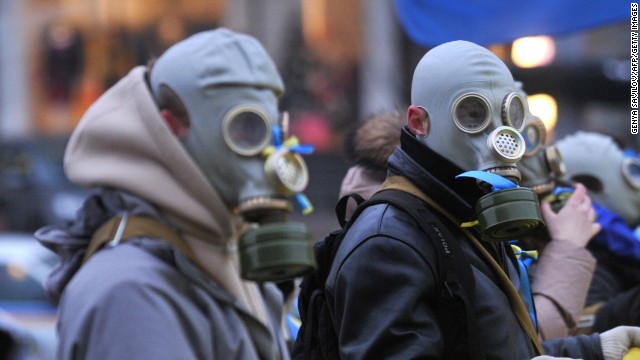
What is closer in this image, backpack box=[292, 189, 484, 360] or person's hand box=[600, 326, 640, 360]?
backpack box=[292, 189, 484, 360]

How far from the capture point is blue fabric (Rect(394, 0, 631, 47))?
4906 mm

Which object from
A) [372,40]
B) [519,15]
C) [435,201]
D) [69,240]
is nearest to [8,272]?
[519,15]

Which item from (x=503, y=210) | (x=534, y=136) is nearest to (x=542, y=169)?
(x=534, y=136)

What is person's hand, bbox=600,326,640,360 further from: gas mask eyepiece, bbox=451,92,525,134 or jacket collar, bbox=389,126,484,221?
gas mask eyepiece, bbox=451,92,525,134

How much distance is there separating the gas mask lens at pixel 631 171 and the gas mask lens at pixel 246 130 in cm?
194

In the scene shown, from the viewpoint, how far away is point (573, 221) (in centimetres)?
371

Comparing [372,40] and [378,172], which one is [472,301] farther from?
[372,40]

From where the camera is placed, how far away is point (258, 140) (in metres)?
3.03

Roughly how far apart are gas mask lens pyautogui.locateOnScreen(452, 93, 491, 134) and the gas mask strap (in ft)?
0.65

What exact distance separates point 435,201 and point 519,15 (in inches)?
95.3

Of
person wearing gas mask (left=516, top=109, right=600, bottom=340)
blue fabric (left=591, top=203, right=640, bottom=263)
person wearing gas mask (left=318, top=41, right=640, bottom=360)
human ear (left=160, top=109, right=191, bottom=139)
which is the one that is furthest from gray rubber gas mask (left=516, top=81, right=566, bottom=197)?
human ear (left=160, top=109, right=191, bottom=139)

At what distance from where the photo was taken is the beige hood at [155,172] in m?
3.13

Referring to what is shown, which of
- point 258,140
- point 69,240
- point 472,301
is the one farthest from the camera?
point 69,240

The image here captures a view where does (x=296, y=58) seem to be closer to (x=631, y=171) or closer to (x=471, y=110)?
(x=631, y=171)
